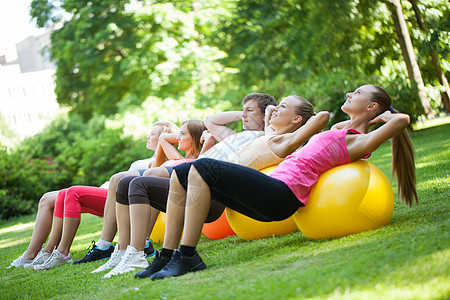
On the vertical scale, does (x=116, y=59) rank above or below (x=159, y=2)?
below

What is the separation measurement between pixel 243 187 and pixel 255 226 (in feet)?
3.54

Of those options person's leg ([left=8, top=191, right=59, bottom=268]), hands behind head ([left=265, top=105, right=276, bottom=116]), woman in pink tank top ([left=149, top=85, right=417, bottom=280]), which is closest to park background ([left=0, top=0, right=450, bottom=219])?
hands behind head ([left=265, top=105, right=276, bottom=116])

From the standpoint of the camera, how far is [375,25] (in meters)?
15.9

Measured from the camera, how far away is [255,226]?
444 cm

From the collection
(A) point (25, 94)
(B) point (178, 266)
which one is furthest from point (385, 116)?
(A) point (25, 94)

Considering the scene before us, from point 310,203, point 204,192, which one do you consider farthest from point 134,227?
point 310,203

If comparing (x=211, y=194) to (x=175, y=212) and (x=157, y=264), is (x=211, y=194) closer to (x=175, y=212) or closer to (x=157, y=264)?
(x=175, y=212)

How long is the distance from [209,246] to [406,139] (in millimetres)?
2052

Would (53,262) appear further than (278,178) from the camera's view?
Yes

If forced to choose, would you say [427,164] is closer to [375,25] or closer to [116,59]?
[375,25]

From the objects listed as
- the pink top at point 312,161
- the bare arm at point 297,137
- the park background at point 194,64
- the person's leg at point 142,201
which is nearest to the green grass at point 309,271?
the person's leg at point 142,201

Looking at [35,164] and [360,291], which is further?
[35,164]

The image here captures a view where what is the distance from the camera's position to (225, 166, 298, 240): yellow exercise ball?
4.43 m

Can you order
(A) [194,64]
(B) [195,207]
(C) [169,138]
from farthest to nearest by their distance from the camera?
(A) [194,64] < (C) [169,138] < (B) [195,207]
